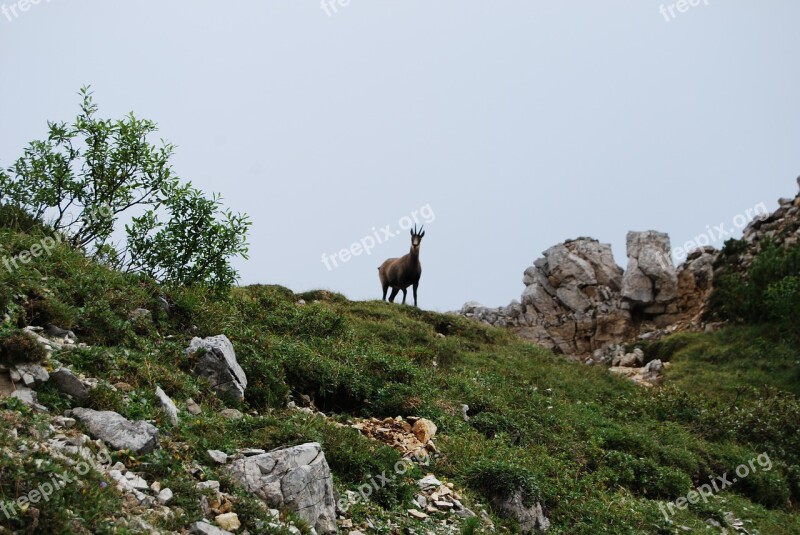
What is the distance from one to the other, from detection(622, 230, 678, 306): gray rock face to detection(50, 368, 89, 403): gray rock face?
35.7m

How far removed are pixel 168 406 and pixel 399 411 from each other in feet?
18.5

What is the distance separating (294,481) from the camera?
855cm

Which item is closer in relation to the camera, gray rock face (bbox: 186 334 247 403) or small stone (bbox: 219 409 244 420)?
small stone (bbox: 219 409 244 420)

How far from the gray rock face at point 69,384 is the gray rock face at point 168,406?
0.94 metres

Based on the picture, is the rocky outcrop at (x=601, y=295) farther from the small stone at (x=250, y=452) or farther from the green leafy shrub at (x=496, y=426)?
the small stone at (x=250, y=452)

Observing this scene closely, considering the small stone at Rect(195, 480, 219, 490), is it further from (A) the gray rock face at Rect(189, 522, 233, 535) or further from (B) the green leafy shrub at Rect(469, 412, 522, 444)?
(B) the green leafy shrub at Rect(469, 412, 522, 444)

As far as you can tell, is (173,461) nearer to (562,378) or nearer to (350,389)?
(350,389)

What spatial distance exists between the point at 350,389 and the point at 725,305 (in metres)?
26.4

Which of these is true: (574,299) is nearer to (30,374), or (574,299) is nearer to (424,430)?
(424,430)

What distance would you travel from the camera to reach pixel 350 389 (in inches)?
563

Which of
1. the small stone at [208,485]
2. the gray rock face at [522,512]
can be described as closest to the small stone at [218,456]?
the small stone at [208,485]

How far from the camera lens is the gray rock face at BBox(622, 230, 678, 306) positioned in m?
40.3

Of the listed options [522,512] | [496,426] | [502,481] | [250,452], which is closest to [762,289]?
[496,426]

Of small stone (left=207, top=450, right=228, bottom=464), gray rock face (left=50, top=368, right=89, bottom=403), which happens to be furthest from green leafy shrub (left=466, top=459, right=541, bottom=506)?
gray rock face (left=50, top=368, right=89, bottom=403)
